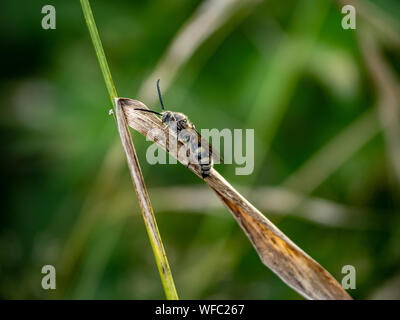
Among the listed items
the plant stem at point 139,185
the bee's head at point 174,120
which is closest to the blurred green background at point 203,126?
the bee's head at point 174,120

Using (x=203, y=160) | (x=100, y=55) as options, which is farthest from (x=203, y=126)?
(x=100, y=55)

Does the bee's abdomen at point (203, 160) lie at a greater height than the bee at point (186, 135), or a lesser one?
lesser

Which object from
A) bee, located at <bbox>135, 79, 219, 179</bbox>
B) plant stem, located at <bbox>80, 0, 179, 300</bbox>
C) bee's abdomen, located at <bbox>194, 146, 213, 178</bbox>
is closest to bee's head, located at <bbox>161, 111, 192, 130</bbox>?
bee, located at <bbox>135, 79, 219, 179</bbox>

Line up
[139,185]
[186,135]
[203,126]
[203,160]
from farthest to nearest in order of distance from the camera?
[203,126], [186,135], [203,160], [139,185]

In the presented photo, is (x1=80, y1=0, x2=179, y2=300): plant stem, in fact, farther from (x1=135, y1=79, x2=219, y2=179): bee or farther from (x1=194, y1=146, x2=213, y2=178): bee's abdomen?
(x1=135, y1=79, x2=219, y2=179): bee

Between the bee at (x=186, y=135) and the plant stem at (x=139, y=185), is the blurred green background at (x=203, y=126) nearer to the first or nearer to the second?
the bee at (x=186, y=135)

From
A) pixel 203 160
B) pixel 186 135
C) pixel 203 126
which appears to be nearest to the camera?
pixel 203 160

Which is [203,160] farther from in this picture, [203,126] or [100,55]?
[203,126]

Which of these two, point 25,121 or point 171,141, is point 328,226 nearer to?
point 171,141
